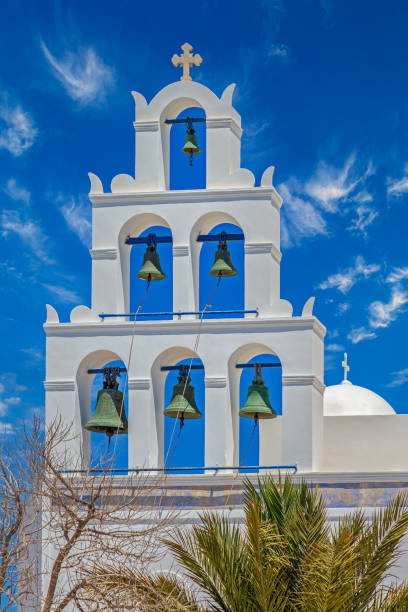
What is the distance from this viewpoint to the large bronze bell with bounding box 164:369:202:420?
22.8 meters

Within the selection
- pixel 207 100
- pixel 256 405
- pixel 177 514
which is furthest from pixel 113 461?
pixel 207 100

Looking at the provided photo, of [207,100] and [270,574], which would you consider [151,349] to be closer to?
[207,100]

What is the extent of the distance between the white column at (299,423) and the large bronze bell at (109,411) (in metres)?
2.52

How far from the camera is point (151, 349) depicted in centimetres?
2289

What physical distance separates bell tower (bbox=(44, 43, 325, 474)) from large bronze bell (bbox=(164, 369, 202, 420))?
34 mm

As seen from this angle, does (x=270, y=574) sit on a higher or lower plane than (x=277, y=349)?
lower

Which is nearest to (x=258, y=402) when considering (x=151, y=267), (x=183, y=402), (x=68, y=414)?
(x=183, y=402)

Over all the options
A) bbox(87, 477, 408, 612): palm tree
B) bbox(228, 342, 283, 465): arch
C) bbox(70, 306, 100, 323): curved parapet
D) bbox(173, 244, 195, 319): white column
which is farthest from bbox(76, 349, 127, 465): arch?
bbox(87, 477, 408, 612): palm tree

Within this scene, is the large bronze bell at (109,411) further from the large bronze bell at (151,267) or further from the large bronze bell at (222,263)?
the large bronze bell at (222,263)

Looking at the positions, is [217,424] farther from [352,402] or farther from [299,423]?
[352,402]

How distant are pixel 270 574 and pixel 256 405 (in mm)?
5906

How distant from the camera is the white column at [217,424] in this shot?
73.9 ft

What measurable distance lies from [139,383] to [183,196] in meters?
3.01

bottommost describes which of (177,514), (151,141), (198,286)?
(177,514)
